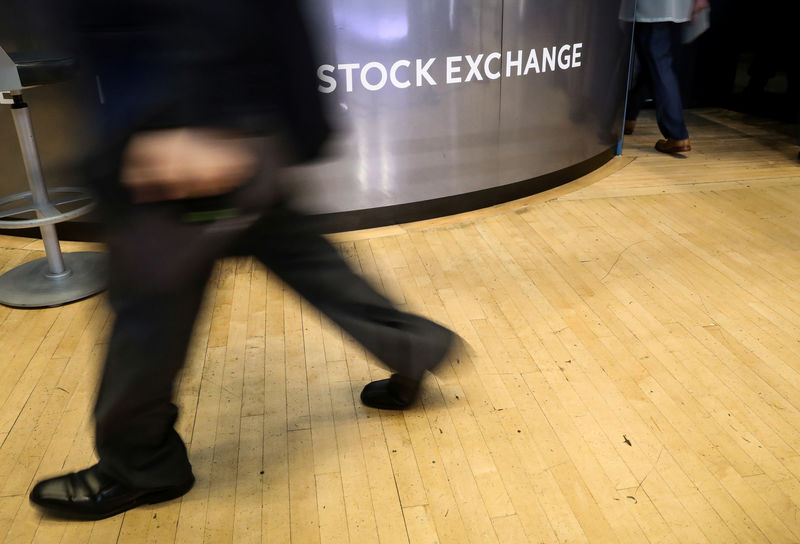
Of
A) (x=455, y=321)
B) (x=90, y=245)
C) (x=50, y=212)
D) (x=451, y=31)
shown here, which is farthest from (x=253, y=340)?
(x=451, y=31)

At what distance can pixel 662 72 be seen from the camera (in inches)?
166

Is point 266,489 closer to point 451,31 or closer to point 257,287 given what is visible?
point 257,287

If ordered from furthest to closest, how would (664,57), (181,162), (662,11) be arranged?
(664,57), (662,11), (181,162)

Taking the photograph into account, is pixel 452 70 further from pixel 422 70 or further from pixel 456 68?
pixel 422 70

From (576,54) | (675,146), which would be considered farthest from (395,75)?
(675,146)

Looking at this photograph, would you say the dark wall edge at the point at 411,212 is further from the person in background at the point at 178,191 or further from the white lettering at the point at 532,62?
the person in background at the point at 178,191

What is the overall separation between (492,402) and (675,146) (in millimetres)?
2946

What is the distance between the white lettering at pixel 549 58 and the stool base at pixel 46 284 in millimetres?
2201

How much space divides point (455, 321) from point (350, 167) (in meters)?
1.05

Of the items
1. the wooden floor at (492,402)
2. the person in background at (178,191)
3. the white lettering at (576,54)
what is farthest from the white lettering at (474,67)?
the person in background at (178,191)

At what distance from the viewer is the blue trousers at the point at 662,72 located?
4.15 m

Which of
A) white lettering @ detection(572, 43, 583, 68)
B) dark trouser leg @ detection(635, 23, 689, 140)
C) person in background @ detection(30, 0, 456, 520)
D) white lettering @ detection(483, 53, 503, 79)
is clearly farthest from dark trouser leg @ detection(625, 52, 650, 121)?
person in background @ detection(30, 0, 456, 520)

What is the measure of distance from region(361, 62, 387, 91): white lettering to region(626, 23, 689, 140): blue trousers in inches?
73.5

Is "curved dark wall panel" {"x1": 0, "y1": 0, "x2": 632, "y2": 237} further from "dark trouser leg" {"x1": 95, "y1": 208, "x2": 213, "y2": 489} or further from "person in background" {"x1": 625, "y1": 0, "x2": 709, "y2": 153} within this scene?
"dark trouser leg" {"x1": 95, "y1": 208, "x2": 213, "y2": 489}
